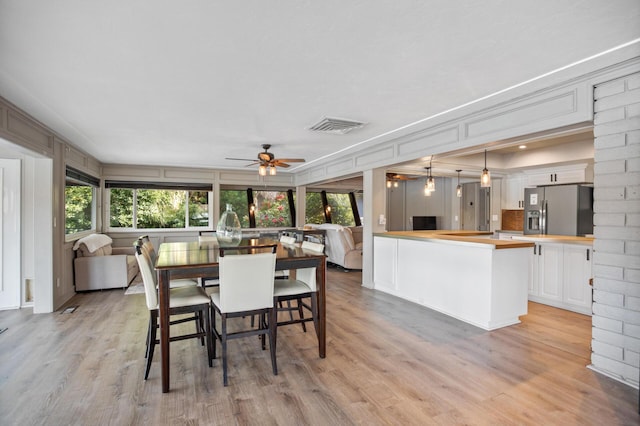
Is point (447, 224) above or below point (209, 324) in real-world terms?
above

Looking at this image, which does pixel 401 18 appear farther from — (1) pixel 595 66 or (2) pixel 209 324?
(2) pixel 209 324

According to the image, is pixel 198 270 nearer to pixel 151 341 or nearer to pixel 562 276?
pixel 151 341

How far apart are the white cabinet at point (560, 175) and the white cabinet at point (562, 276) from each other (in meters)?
1.95

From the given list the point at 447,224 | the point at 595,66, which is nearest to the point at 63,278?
the point at 595,66

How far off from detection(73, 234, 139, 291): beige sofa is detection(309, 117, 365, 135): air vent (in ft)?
13.0

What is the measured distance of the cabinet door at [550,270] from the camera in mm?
4188

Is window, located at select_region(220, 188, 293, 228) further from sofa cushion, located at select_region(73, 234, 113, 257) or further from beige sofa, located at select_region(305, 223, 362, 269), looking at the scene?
sofa cushion, located at select_region(73, 234, 113, 257)

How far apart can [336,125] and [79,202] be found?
196 inches

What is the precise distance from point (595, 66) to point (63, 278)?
6380mm

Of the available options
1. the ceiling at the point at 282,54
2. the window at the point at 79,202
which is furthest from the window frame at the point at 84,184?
the ceiling at the point at 282,54

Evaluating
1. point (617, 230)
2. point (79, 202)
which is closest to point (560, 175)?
point (617, 230)

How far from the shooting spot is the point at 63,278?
4.60 m

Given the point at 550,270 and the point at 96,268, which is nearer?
the point at 550,270

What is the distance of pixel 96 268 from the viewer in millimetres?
5195
